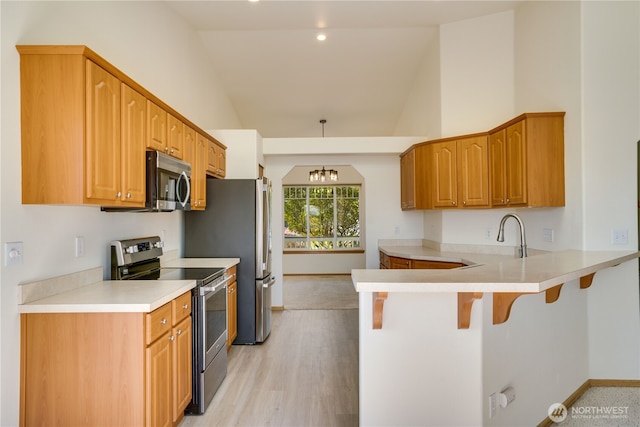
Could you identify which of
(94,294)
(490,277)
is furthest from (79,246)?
(490,277)

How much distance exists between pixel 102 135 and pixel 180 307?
1.09 metres

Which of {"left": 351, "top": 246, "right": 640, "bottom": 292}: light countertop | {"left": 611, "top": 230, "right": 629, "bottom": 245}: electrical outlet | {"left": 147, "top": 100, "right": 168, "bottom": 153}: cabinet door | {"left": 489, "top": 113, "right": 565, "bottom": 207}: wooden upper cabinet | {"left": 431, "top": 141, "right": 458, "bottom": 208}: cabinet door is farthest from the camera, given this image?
{"left": 431, "top": 141, "right": 458, "bottom": 208}: cabinet door

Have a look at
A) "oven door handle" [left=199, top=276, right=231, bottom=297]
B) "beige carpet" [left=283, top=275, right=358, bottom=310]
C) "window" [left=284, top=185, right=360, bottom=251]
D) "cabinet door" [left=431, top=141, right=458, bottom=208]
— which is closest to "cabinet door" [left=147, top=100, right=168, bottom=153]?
"oven door handle" [left=199, top=276, right=231, bottom=297]

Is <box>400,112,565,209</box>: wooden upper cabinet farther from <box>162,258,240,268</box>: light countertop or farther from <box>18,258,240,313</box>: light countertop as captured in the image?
<box>18,258,240,313</box>: light countertop

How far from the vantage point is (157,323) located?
6.15ft

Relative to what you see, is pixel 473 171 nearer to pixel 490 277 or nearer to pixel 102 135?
pixel 490 277

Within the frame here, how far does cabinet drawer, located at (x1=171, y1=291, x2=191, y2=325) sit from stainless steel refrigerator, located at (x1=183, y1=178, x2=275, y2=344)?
1.34 meters

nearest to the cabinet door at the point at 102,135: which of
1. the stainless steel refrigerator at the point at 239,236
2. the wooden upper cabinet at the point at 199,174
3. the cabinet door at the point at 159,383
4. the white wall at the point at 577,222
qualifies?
the cabinet door at the point at 159,383

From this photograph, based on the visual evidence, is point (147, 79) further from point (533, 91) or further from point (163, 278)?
point (533, 91)

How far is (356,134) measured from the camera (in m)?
8.00

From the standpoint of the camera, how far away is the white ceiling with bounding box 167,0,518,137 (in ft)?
12.0

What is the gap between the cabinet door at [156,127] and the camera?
238 cm

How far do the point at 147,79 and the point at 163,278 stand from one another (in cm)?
169

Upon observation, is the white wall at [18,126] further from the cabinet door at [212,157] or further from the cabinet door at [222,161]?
the cabinet door at [222,161]
